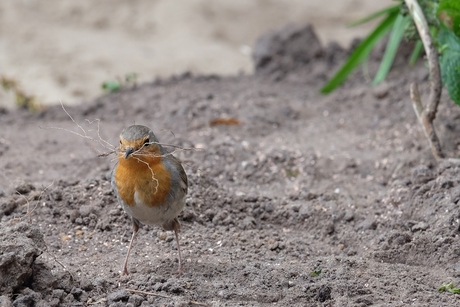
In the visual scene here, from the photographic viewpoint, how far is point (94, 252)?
4391mm

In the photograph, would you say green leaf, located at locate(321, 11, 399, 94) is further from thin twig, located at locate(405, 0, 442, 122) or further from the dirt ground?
thin twig, located at locate(405, 0, 442, 122)

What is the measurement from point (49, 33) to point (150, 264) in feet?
19.9

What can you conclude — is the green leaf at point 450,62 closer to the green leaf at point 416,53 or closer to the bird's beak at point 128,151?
the green leaf at point 416,53

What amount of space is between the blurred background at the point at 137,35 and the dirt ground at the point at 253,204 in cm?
143

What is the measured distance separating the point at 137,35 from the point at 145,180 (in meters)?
6.26

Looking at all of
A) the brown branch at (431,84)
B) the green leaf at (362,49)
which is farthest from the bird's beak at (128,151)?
the green leaf at (362,49)

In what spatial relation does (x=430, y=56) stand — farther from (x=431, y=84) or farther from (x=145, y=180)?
(x=145, y=180)

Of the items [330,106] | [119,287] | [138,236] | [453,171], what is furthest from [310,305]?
[330,106]

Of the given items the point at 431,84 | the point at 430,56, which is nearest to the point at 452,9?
the point at 430,56

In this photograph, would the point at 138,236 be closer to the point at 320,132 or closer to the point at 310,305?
the point at 310,305

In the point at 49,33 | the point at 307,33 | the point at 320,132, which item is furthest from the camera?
the point at 49,33

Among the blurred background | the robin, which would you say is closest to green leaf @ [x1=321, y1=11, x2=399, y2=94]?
the blurred background

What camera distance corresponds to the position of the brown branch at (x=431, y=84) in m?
4.96

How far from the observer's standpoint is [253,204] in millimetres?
5039
